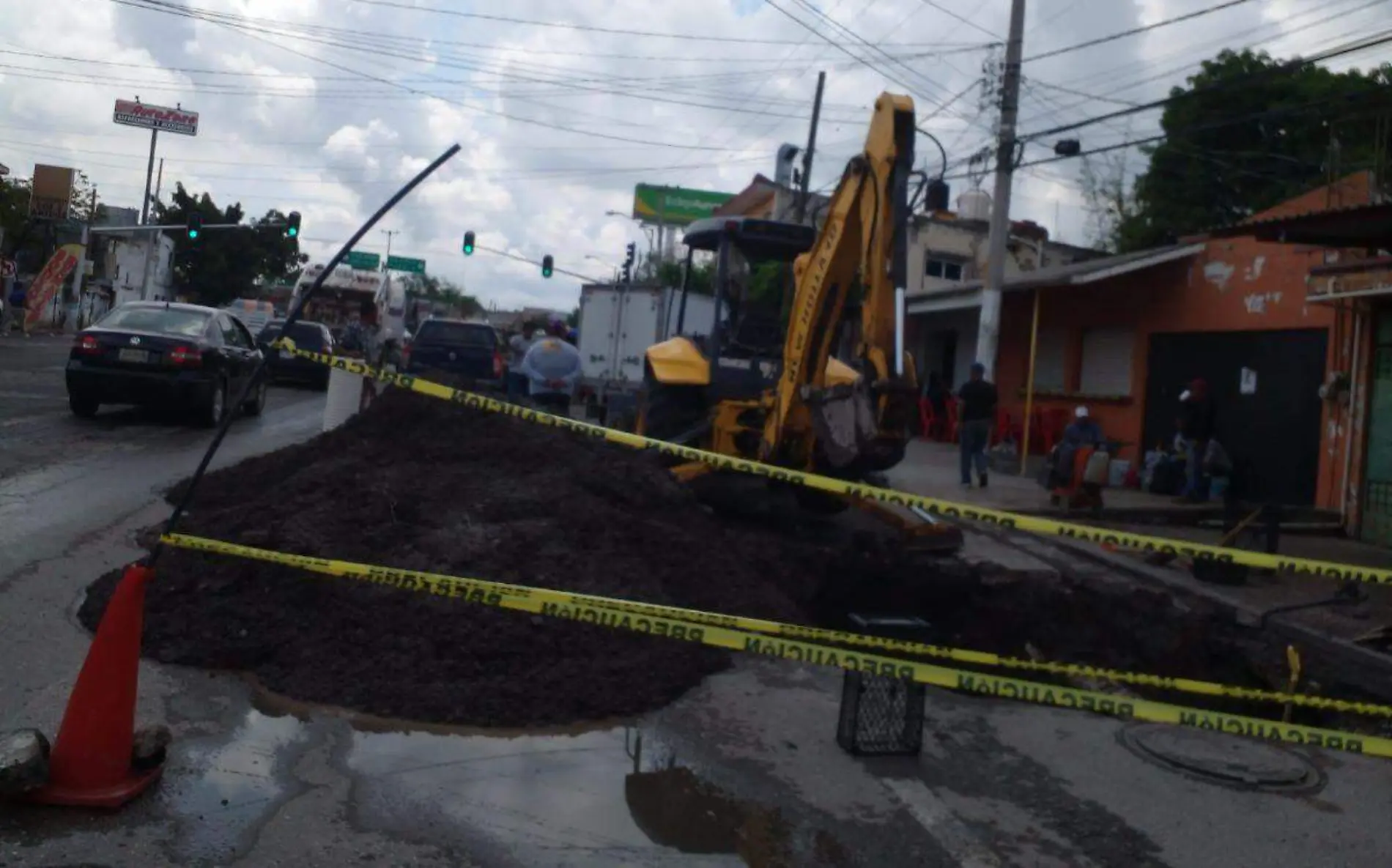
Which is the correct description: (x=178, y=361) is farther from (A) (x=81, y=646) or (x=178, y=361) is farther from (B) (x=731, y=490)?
(A) (x=81, y=646)

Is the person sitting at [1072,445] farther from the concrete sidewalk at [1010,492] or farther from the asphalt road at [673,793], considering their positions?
the asphalt road at [673,793]

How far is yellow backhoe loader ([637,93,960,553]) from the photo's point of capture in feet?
28.7

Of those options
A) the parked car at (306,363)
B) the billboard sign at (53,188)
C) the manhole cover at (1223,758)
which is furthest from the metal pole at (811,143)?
the billboard sign at (53,188)

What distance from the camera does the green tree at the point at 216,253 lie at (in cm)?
6450

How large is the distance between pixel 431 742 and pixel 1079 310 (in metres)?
18.3

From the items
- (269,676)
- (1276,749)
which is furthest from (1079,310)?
(269,676)

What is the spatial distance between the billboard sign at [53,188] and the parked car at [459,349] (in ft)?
126

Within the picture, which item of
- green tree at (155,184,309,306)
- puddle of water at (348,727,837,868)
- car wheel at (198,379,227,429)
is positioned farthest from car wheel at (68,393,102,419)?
green tree at (155,184,309,306)

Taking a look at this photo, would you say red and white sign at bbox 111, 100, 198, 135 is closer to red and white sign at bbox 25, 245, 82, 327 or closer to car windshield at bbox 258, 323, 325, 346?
red and white sign at bbox 25, 245, 82, 327

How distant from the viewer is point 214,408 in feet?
51.2

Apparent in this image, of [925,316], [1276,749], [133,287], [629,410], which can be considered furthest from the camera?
[133,287]

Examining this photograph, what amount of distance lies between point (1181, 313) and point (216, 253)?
2250 inches

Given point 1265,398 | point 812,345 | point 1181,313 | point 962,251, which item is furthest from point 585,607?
point 962,251

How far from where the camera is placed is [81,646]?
6.01m
